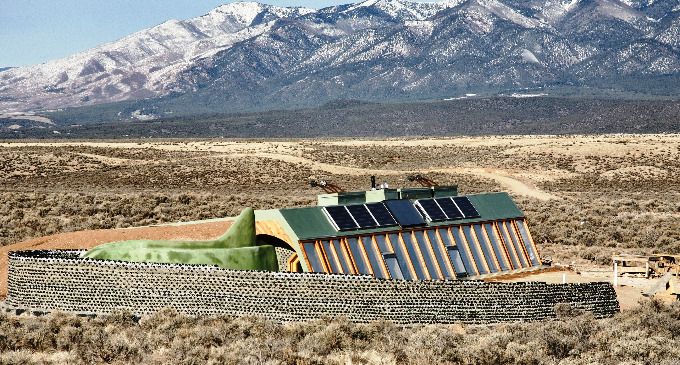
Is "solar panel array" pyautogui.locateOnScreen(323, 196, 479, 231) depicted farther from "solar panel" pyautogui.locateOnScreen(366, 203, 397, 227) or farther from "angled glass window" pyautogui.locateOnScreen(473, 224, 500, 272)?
"angled glass window" pyautogui.locateOnScreen(473, 224, 500, 272)

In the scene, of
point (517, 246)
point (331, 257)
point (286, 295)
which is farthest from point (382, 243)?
point (517, 246)

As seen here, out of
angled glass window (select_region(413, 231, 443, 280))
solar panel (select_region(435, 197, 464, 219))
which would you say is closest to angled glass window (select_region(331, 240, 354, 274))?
angled glass window (select_region(413, 231, 443, 280))

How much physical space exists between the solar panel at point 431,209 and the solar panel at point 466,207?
93 centimetres

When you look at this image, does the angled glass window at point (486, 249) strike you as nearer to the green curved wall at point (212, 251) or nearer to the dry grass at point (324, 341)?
the dry grass at point (324, 341)

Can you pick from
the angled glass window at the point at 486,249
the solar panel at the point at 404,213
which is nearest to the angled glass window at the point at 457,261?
the angled glass window at the point at 486,249

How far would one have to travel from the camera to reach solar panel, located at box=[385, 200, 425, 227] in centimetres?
2436

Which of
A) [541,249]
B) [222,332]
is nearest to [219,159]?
[541,249]

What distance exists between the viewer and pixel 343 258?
74.6ft

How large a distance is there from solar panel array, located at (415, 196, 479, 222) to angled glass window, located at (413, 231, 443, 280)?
0.73m

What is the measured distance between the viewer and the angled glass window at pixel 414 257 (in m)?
23.6

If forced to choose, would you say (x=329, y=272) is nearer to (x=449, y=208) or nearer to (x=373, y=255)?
(x=373, y=255)

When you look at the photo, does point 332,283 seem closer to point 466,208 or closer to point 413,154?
point 466,208

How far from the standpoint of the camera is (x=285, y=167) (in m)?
94.4

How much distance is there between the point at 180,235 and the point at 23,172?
203 ft
